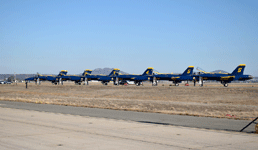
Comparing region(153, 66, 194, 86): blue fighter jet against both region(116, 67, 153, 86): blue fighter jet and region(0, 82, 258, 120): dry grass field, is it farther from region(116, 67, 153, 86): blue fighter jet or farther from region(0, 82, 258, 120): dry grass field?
region(0, 82, 258, 120): dry grass field

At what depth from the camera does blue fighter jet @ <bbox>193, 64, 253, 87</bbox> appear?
81.1 m

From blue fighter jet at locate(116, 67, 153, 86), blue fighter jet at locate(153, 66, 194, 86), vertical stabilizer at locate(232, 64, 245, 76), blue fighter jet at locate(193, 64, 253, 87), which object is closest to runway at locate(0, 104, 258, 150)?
blue fighter jet at locate(193, 64, 253, 87)

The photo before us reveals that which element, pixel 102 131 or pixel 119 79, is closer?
pixel 102 131

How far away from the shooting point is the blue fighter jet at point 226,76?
266 ft

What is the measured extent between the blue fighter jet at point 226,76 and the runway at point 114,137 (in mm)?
70833

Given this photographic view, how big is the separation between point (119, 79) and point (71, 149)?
90609mm

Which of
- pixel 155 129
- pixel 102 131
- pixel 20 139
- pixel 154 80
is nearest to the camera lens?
pixel 20 139

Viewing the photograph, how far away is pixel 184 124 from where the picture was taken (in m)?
16.2

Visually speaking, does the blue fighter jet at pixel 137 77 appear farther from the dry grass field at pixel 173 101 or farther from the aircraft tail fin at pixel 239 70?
the dry grass field at pixel 173 101

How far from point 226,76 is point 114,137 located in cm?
7491

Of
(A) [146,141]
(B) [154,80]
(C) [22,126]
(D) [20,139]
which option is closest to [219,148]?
(A) [146,141]

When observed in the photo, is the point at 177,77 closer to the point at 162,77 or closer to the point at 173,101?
the point at 162,77

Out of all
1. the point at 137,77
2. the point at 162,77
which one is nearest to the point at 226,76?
the point at 162,77

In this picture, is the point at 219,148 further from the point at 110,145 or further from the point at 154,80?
the point at 154,80
